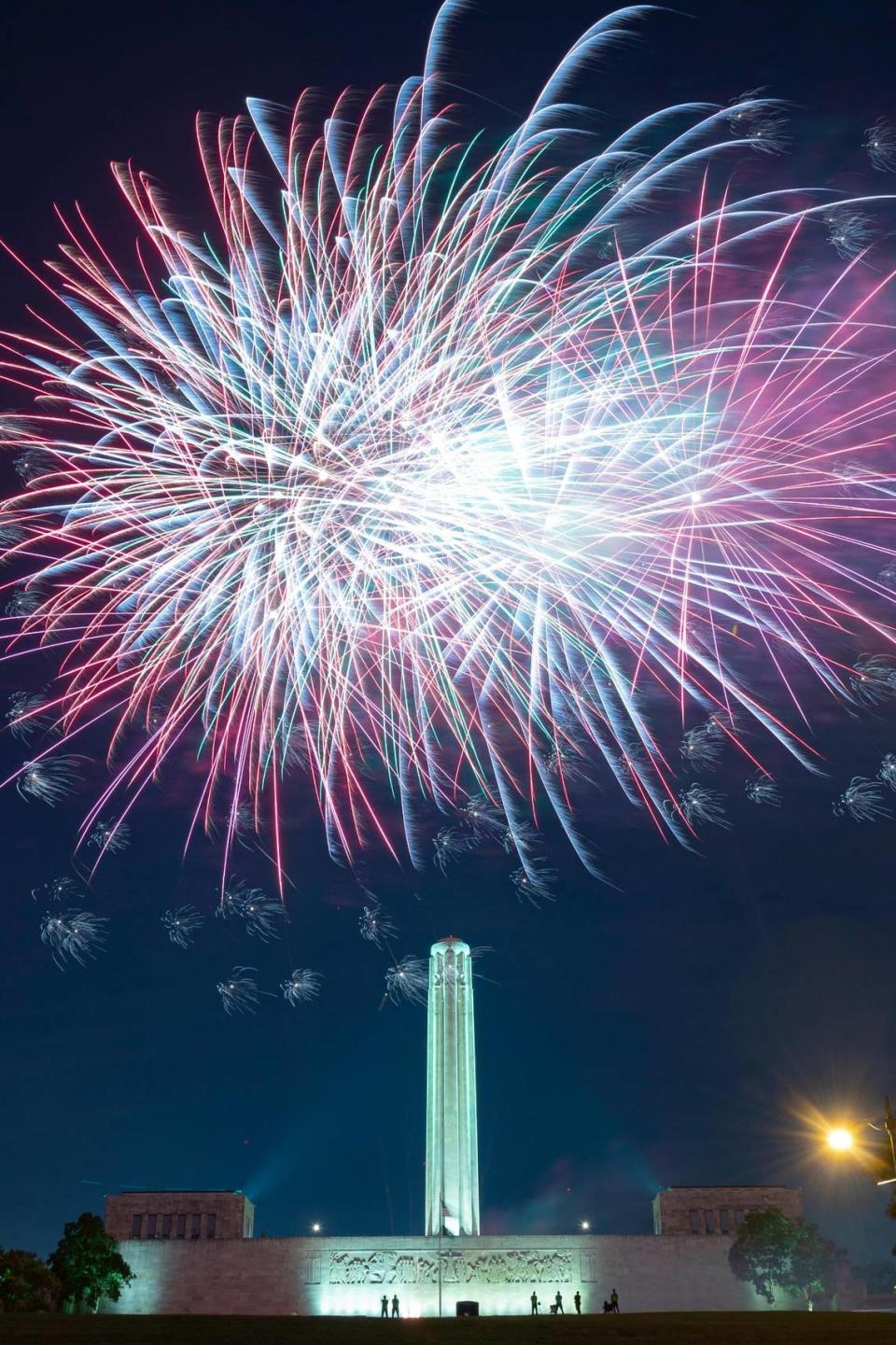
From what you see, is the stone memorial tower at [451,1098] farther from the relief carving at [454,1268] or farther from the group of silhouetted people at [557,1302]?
the group of silhouetted people at [557,1302]

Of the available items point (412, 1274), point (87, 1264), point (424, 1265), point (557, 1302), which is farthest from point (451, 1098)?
point (87, 1264)

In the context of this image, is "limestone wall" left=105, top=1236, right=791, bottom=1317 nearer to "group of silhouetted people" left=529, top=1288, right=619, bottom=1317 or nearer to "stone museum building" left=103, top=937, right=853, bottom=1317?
"stone museum building" left=103, top=937, right=853, bottom=1317

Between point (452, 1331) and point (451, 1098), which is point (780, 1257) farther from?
point (452, 1331)

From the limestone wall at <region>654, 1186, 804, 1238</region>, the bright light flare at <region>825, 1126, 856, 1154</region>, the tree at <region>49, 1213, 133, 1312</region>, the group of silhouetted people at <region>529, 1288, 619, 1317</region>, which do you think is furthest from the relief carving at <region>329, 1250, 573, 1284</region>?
the bright light flare at <region>825, 1126, 856, 1154</region>

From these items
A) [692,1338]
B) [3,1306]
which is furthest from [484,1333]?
[3,1306]

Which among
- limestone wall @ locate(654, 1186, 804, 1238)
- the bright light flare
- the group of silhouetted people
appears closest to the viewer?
the bright light flare

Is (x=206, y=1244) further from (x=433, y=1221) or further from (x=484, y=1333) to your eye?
(x=484, y=1333)

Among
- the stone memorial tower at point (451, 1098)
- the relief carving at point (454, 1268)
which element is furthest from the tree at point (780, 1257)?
the stone memorial tower at point (451, 1098)
